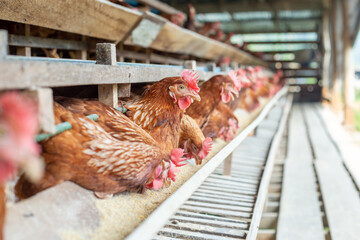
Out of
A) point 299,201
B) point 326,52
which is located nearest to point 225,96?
point 299,201

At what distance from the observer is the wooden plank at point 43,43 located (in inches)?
102

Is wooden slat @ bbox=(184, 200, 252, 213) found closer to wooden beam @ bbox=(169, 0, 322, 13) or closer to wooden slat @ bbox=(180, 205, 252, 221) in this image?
wooden slat @ bbox=(180, 205, 252, 221)

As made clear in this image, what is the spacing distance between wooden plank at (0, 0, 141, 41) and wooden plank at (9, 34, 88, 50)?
346mm

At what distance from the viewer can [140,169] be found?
1350 mm

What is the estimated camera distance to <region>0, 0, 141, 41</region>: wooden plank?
2.01 m

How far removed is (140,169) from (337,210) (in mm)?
2476

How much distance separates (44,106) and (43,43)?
2.05 m

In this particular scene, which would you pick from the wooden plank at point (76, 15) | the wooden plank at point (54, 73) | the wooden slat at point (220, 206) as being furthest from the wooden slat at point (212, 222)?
the wooden plank at point (76, 15)

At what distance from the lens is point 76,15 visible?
2430 mm

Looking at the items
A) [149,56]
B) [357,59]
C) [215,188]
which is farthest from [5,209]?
[357,59]

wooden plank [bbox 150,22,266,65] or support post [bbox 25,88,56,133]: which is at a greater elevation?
wooden plank [bbox 150,22,266,65]

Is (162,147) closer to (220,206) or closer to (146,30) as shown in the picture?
(220,206)

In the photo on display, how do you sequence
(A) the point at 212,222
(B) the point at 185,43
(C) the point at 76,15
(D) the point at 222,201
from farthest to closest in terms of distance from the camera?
(B) the point at 185,43, (D) the point at 222,201, (C) the point at 76,15, (A) the point at 212,222

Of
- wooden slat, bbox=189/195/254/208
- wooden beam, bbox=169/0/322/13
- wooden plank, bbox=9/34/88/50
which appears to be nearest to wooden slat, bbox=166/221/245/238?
wooden slat, bbox=189/195/254/208
